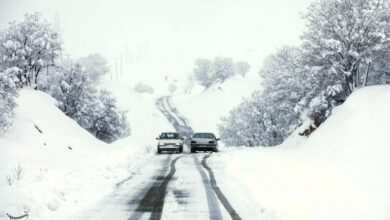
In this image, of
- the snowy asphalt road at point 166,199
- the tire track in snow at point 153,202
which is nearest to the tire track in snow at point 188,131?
the snowy asphalt road at point 166,199

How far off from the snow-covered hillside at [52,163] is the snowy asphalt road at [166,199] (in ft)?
1.83

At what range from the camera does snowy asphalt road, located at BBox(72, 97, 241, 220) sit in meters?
10.4

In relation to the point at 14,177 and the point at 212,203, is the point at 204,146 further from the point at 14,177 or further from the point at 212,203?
the point at 212,203

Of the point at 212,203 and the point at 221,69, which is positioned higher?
the point at 221,69

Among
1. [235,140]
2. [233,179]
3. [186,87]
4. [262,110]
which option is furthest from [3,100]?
[186,87]

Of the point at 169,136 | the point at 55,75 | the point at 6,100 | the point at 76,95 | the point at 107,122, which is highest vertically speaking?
the point at 55,75

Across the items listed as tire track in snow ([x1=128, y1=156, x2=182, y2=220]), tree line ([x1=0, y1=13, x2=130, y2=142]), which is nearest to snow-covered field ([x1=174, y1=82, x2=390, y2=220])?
tire track in snow ([x1=128, y1=156, x2=182, y2=220])

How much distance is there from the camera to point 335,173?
1734 centimetres

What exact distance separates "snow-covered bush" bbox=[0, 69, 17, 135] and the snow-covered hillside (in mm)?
992

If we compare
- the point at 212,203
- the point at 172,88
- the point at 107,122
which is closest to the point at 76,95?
the point at 107,122

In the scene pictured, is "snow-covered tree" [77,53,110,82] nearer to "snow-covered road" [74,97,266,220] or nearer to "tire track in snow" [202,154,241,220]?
"snow-covered road" [74,97,266,220]

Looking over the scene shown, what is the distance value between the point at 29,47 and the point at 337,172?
39.8 metres

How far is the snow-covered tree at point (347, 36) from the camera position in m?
30.5

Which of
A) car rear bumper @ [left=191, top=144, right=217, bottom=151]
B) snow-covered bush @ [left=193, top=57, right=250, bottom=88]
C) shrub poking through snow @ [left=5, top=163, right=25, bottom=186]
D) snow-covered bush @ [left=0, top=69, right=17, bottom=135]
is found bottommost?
car rear bumper @ [left=191, top=144, right=217, bottom=151]
